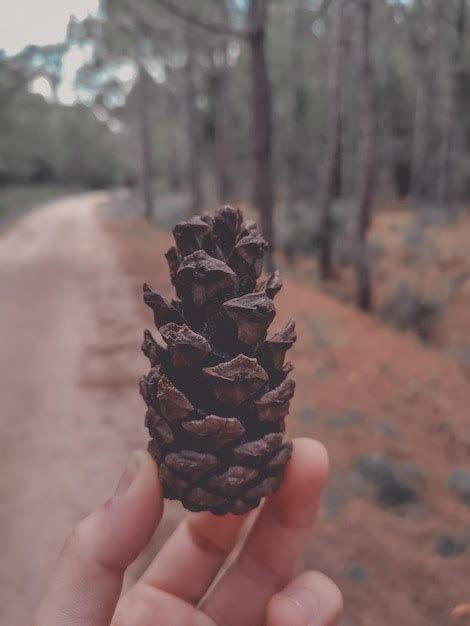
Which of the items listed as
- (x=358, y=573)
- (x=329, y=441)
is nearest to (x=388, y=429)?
(x=329, y=441)

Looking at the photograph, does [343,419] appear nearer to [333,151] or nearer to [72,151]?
[333,151]

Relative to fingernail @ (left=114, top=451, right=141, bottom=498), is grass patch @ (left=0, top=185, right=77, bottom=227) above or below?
below

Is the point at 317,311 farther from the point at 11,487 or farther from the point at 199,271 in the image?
the point at 199,271

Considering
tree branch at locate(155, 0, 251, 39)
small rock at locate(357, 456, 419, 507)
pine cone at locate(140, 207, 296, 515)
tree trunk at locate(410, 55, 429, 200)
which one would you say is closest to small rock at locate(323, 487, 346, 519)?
small rock at locate(357, 456, 419, 507)

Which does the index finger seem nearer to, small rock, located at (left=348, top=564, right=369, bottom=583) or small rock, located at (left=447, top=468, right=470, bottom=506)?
small rock, located at (left=348, top=564, right=369, bottom=583)

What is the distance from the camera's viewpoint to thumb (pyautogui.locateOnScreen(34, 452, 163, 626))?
4.34ft

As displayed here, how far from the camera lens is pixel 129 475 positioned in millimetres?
1414

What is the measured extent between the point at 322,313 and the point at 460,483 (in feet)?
13.7

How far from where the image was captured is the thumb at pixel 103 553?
1.32 meters

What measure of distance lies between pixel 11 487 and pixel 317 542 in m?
2.44

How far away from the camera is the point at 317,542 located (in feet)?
10.6

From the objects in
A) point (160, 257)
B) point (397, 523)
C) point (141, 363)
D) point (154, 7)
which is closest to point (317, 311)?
point (141, 363)

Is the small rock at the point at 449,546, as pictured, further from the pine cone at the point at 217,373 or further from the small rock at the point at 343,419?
the pine cone at the point at 217,373

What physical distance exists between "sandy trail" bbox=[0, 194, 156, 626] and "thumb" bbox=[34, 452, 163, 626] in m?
1.95
